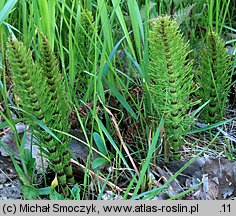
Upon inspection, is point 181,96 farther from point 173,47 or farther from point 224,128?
point 224,128

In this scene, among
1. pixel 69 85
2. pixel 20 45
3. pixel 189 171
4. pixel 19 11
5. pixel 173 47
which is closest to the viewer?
pixel 20 45

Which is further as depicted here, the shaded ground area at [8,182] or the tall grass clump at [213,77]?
the tall grass clump at [213,77]

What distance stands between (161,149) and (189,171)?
0.12m

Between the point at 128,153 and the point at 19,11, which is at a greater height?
the point at 19,11

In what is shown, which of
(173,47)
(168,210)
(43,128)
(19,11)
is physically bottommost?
(168,210)

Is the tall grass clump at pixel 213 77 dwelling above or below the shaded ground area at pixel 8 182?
Result: above

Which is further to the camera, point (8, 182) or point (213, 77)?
point (213, 77)

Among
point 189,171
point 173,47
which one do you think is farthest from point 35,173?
point 173,47

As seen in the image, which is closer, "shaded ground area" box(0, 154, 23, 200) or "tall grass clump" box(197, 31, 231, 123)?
"shaded ground area" box(0, 154, 23, 200)

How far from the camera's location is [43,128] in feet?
4.69

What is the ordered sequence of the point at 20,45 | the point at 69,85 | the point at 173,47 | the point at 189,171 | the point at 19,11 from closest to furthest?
the point at 20,45 → the point at 173,47 → the point at 189,171 → the point at 69,85 → the point at 19,11

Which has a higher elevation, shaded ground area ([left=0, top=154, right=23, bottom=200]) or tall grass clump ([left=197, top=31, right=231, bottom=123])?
tall grass clump ([left=197, top=31, right=231, bottom=123])

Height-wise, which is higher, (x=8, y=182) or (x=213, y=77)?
(x=213, y=77)

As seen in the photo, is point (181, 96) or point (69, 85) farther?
point (69, 85)
